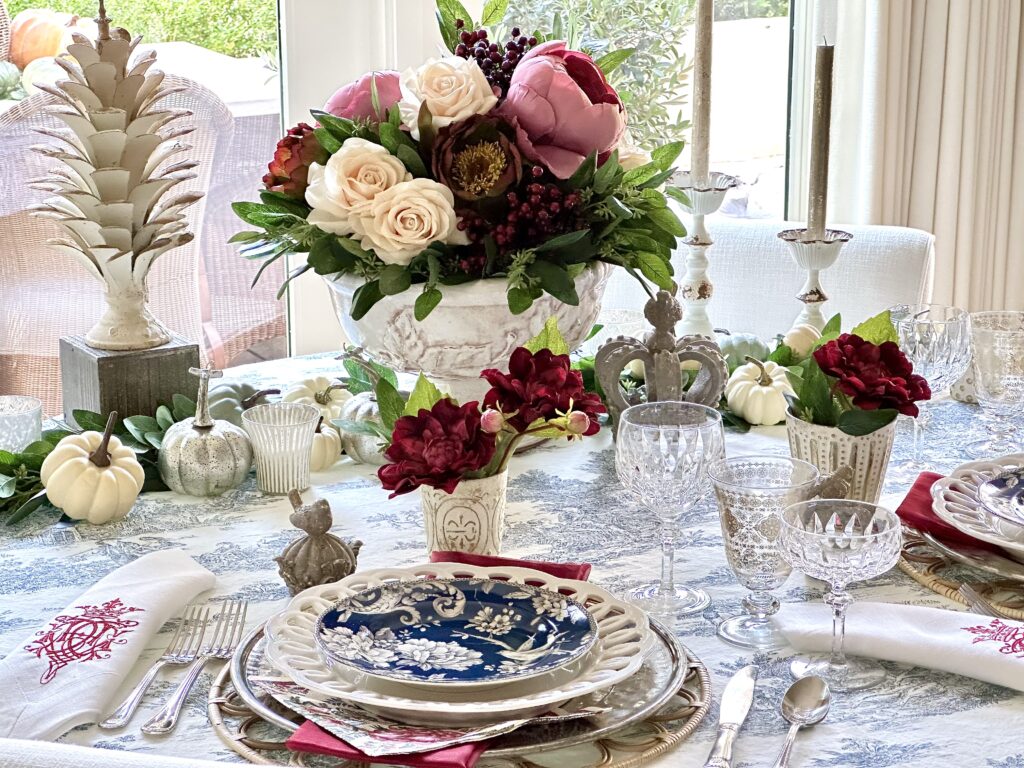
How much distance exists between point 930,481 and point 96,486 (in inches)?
31.7

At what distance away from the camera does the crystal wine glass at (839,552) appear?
863 mm

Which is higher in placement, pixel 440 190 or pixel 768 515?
pixel 440 190

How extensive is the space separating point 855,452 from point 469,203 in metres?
0.43

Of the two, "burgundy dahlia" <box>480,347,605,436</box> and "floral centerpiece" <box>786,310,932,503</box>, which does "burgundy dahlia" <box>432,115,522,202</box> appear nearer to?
"burgundy dahlia" <box>480,347,605,436</box>

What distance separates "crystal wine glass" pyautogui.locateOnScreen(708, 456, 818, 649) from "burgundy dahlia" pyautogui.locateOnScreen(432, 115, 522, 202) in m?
0.35

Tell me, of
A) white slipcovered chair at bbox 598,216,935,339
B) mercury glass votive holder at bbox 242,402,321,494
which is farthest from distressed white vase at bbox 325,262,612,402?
white slipcovered chair at bbox 598,216,935,339

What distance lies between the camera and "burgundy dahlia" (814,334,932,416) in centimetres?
108

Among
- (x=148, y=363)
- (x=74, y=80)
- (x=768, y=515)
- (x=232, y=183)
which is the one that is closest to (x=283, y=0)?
(x=232, y=183)

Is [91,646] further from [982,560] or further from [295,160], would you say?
[982,560]

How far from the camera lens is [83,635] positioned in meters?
0.91

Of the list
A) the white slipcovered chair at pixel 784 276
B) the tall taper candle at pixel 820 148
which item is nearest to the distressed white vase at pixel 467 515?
the tall taper candle at pixel 820 148

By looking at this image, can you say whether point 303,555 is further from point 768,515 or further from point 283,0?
point 283,0

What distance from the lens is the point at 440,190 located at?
1.13m

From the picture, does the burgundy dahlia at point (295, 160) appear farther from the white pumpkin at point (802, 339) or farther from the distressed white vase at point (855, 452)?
the white pumpkin at point (802, 339)
